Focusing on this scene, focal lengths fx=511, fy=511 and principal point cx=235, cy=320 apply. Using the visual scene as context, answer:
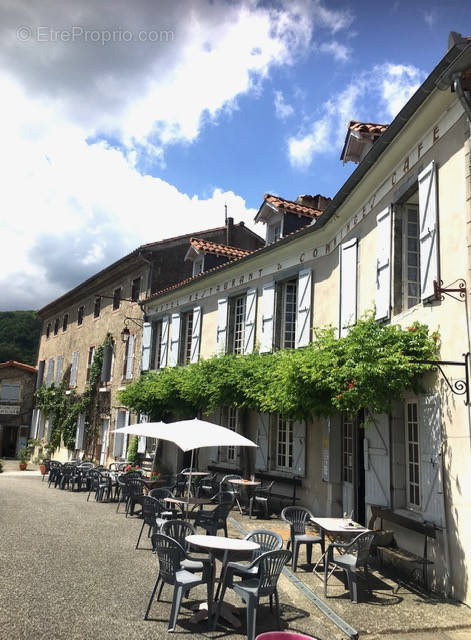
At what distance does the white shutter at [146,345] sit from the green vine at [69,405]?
2911 millimetres

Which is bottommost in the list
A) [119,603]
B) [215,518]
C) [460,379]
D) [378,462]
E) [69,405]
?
[119,603]

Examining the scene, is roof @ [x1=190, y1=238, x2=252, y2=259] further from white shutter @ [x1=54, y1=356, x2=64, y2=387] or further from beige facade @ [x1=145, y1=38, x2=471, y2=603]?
→ white shutter @ [x1=54, y1=356, x2=64, y2=387]

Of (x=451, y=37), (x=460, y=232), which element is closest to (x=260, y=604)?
(x=460, y=232)

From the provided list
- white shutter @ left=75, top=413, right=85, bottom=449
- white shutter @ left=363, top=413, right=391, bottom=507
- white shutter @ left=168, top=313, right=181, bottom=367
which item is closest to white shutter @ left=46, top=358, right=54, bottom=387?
white shutter @ left=75, top=413, right=85, bottom=449

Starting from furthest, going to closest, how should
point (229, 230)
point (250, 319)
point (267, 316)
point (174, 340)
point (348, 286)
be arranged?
point (229, 230) → point (174, 340) → point (250, 319) → point (267, 316) → point (348, 286)

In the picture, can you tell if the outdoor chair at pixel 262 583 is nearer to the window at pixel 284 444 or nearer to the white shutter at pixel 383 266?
the white shutter at pixel 383 266

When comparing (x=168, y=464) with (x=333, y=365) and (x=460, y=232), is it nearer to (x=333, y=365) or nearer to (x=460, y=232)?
(x=333, y=365)

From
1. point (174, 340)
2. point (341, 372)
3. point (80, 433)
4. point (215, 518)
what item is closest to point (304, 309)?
point (341, 372)

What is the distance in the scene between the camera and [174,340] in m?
15.9

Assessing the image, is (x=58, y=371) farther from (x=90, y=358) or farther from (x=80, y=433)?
(x=80, y=433)

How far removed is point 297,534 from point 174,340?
956 centimetres

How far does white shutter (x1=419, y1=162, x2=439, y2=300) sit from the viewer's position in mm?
6383

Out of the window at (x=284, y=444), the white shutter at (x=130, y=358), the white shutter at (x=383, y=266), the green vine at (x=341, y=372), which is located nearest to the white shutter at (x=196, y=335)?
the green vine at (x=341, y=372)

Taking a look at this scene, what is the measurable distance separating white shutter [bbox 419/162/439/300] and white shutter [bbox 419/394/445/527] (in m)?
1.40
